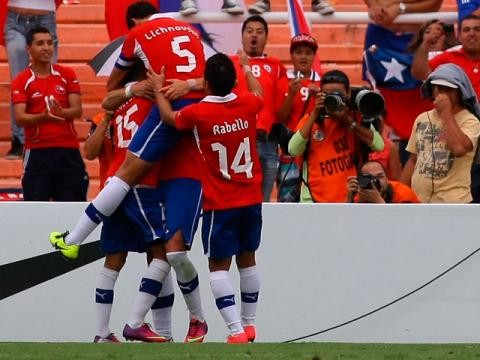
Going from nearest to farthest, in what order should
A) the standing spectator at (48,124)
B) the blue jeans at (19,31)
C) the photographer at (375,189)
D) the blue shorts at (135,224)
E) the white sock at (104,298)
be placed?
the blue shorts at (135,224) → the white sock at (104,298) → the photographer at (375,189) → the standing spectator at (48,124) → the blue jeans at (19,31)

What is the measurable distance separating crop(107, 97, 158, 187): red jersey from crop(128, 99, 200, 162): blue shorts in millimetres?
191

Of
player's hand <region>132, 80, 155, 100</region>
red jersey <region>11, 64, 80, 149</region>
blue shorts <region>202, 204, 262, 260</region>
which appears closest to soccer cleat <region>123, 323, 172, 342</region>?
blue shorts <region>202, 204, 262, 260</region>

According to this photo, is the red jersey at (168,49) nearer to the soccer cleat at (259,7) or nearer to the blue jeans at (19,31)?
the soccer cleat at (259,7)

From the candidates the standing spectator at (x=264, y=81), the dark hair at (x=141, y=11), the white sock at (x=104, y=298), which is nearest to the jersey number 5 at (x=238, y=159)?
A: the white sock at (x=104, y=298)

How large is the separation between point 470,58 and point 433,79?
134 cm

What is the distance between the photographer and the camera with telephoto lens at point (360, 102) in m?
10.5

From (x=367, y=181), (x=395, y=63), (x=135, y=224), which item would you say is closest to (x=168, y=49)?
(x=135, y=224)

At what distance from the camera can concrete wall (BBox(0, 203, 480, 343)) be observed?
10.4 m

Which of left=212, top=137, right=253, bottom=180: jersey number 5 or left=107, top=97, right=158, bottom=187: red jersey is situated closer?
left=212, top=137, right=253, bottom=180: jersey number 5

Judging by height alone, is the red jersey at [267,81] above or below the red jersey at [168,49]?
below

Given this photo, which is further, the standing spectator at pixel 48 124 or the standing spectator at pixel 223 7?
the standing spectator at pixel 223 7

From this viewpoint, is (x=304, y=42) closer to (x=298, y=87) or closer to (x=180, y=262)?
(x=298, y=87)

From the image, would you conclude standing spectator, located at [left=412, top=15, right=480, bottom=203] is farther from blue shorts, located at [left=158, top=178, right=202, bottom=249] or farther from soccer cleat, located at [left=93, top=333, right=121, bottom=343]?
soccer cleat, located at [left=93, top=333, right=121, bottom=343]

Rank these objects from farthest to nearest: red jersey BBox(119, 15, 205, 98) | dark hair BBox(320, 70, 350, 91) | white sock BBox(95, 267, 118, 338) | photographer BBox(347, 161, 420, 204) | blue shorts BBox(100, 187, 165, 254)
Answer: dark hair BBox(320, 70, 350, 91), photographer BBox(347, 161, 420, 204), white sock BBox(95, 267, 118, 338), blue shorts BBox(100, 187, 165, 254), red jersey BBox(119, 15, 205, 98)
